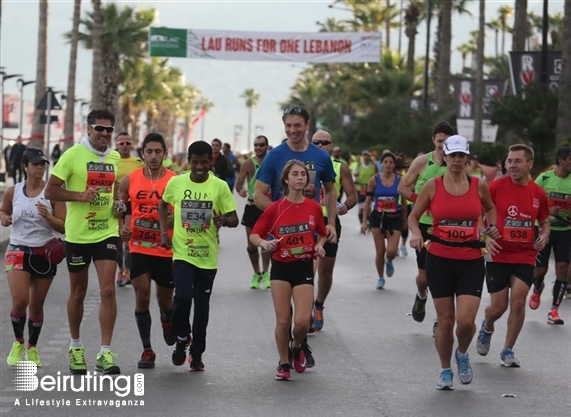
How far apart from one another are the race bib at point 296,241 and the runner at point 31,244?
1748mm

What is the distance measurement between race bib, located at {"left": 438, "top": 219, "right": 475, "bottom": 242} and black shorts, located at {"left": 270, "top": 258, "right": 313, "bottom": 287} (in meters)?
1.15

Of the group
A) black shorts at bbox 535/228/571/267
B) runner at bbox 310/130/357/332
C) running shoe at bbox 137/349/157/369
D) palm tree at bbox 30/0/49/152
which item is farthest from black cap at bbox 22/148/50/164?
palm tree at bbox 30/0/49/152

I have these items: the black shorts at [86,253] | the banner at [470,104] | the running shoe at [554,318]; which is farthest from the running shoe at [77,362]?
the banner at [470,104]

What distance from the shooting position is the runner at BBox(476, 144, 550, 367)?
11555 millimetres

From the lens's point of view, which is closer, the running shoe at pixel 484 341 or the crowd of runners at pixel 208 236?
the crowd of runners at pixel 208 236

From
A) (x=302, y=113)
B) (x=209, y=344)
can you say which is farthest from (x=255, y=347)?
(x=302, y=113)

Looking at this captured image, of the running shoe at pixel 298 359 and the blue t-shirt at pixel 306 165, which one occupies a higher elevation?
the blue t-shirt at pixel 306 165

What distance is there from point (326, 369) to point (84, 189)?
7.89ft

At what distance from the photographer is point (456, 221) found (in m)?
10.2

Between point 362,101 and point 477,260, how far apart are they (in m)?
61.2

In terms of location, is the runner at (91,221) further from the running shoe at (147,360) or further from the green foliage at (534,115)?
the green foliage at (534,115)

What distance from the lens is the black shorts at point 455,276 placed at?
33.4ft

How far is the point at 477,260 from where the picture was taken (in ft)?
33.6

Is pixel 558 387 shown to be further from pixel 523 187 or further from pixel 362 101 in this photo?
pixel 362 101
